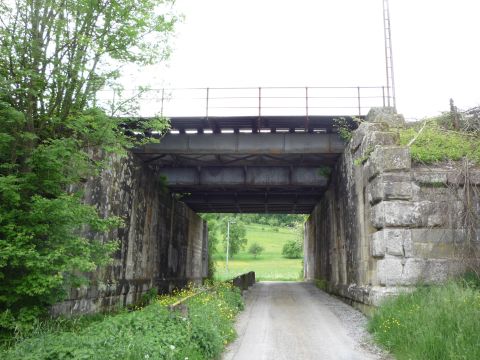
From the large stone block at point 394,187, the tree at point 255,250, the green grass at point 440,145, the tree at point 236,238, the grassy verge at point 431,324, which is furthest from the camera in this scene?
the tree at point 255,250

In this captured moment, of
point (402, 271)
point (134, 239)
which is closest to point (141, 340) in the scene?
point (402, 271)

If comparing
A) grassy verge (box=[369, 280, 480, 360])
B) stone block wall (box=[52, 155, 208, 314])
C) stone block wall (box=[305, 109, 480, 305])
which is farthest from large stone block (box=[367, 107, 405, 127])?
stone block wall (box=[52, 155, 208, 314])

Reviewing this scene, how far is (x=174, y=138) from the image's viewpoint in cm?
1705

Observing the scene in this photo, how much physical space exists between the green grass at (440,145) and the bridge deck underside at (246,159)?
4104 millimetres

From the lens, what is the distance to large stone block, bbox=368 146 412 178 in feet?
36.7

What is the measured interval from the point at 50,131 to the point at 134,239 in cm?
776

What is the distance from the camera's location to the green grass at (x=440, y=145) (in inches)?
458

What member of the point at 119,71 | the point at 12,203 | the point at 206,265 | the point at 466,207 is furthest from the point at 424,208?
the point at 206,265

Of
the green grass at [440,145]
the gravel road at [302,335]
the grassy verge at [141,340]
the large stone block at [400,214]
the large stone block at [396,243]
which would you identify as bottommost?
the gravel road at [302,335]

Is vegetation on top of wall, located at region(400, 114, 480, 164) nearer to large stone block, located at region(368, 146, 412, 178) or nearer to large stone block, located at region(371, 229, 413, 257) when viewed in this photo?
large stone block, located at region(368, 146, 412, 178)

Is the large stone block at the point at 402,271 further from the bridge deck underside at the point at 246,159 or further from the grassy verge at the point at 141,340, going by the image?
the bridge deck underside at the point at 246,159

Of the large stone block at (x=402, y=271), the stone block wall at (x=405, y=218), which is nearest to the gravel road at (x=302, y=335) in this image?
the stone block wall at (x=405, y=218)

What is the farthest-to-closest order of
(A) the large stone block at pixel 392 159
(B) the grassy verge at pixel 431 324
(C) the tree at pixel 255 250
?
(C) the tree at pixel 255 250 < (A) the large stone block at pixel 392 159 < (B) the grassy verge at pixel 431 324

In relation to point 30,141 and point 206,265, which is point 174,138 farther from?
point 206,265
